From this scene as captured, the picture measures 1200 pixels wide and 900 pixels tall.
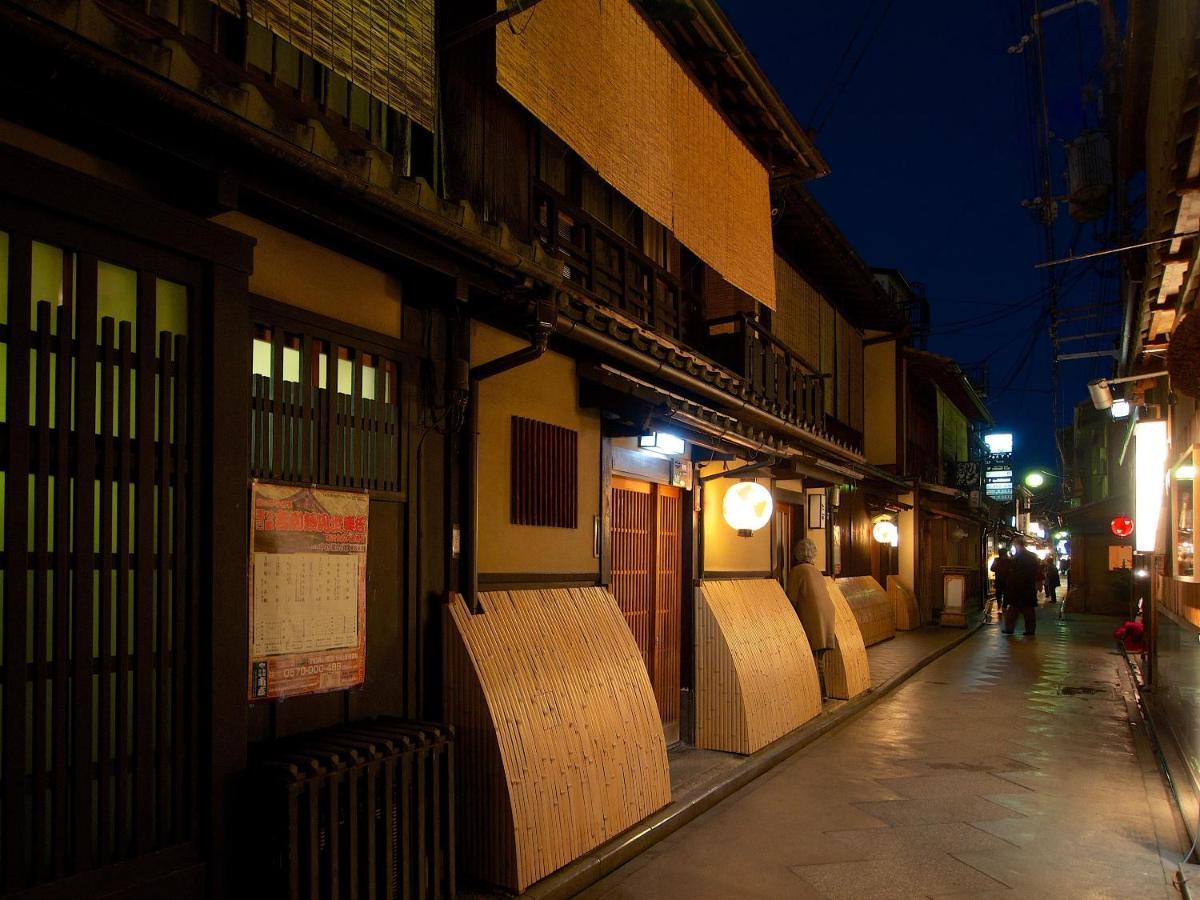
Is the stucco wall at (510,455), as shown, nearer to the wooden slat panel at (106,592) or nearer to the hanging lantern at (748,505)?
the wooden slat panel at (106,592)

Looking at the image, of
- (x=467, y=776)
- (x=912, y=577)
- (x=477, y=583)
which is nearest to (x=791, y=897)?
(x=467, y=776)

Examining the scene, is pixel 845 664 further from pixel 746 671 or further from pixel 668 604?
pixel 668 604

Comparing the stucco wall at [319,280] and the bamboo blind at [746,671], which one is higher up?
the stucco wall at [319,280]

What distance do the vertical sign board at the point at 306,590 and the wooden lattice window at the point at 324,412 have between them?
174 mm

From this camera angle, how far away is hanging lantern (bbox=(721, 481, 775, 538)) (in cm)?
1254

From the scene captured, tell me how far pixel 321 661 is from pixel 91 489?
6.62 feet

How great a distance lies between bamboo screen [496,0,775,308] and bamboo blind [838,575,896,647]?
39.6 feet

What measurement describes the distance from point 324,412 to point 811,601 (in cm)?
1038

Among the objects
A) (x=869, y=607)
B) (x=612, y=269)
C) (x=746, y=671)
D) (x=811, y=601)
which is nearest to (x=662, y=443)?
(x=612, y=269)

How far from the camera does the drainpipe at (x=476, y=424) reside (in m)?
6.95

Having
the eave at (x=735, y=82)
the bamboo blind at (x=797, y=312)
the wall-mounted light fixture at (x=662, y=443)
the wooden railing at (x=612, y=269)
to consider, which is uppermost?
the eave at (x=735, y=82)

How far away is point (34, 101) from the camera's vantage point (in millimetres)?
3818

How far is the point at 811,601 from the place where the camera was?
46.2 feet

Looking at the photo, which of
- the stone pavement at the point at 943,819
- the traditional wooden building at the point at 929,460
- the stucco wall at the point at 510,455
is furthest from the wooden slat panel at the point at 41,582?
the traditional wooden building at the point at 929,460
